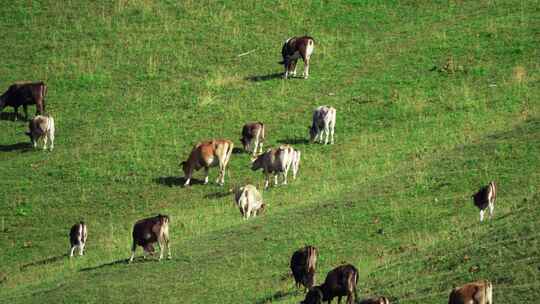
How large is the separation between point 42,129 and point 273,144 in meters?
8.56

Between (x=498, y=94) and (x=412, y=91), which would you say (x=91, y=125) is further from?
(x=498, y=94)

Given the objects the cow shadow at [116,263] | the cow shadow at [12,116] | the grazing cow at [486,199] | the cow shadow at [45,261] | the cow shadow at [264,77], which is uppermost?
the cow shadow at [264,77]

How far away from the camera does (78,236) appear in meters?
37.6

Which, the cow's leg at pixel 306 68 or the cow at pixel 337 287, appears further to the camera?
the cow's leg at pixel 306 68

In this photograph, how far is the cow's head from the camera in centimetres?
2753

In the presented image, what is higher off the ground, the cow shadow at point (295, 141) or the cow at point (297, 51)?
the cow at point (297, 51)

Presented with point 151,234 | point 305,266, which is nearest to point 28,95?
point 151,234

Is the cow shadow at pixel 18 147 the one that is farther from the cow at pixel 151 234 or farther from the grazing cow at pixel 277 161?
the cow at pixel 151 234

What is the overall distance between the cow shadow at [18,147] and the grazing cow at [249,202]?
11.9 metres

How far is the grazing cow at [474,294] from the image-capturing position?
25266 mm

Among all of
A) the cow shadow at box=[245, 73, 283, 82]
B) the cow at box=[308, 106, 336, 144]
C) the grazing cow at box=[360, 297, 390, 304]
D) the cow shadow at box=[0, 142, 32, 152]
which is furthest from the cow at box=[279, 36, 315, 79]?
the grazing cow at box=[360, 297, 390, 304]

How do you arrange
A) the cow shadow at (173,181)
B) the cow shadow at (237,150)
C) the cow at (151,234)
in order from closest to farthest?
1. the cow at (151,234)
2. the cow shadow at (173,181)
3. the cow shadow at (237,150)

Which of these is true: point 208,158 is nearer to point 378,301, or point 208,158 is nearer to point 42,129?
point 42,129

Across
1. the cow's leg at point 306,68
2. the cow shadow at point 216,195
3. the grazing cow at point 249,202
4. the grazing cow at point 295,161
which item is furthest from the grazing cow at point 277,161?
the cow's leg at point 306,68
